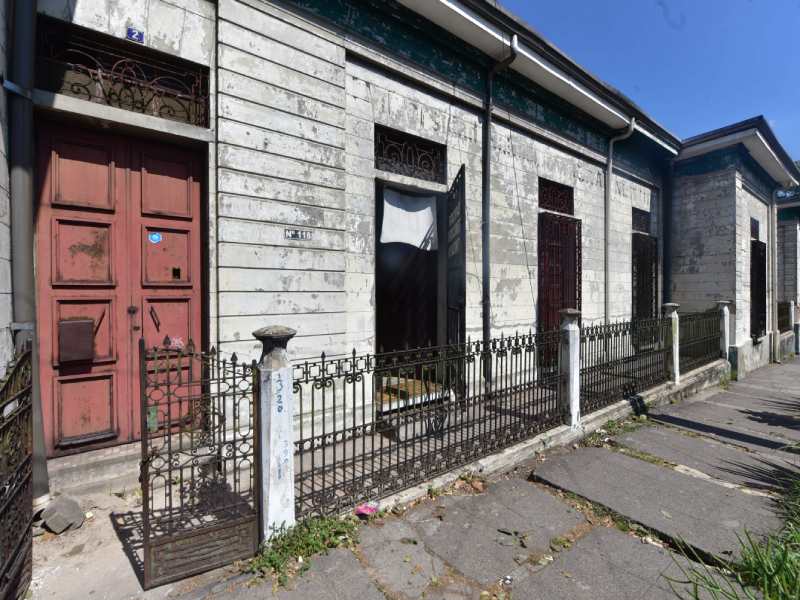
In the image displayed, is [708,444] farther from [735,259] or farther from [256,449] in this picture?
[735,259]

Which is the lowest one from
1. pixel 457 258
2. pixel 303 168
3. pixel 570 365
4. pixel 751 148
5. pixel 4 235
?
pixel 570 365

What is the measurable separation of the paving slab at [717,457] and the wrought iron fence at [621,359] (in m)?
0.60

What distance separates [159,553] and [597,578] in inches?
104

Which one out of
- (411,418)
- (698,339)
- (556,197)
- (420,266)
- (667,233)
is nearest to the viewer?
(411,418)

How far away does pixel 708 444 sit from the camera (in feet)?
15.8

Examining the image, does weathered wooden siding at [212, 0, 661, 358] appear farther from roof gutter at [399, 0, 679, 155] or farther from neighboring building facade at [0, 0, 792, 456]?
roof gutter at [399, 0, 679, 155]

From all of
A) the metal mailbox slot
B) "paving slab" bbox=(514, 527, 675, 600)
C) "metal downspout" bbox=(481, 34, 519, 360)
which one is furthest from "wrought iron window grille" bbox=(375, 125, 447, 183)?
"paving slab" bbox=(514, 527, 675, 600)

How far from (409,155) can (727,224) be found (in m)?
8.44

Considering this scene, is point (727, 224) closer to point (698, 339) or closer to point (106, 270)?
point (698, 339)

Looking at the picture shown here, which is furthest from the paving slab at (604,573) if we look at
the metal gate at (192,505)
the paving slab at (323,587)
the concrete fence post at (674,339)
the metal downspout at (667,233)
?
the metal downspout at (667,233)

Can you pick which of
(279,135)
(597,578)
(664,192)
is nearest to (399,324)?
(279,135)

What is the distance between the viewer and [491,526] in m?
3.05

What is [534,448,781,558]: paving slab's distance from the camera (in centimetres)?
295

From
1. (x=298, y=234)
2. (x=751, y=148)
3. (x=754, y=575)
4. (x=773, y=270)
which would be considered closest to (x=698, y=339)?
(x=751, y=148)
